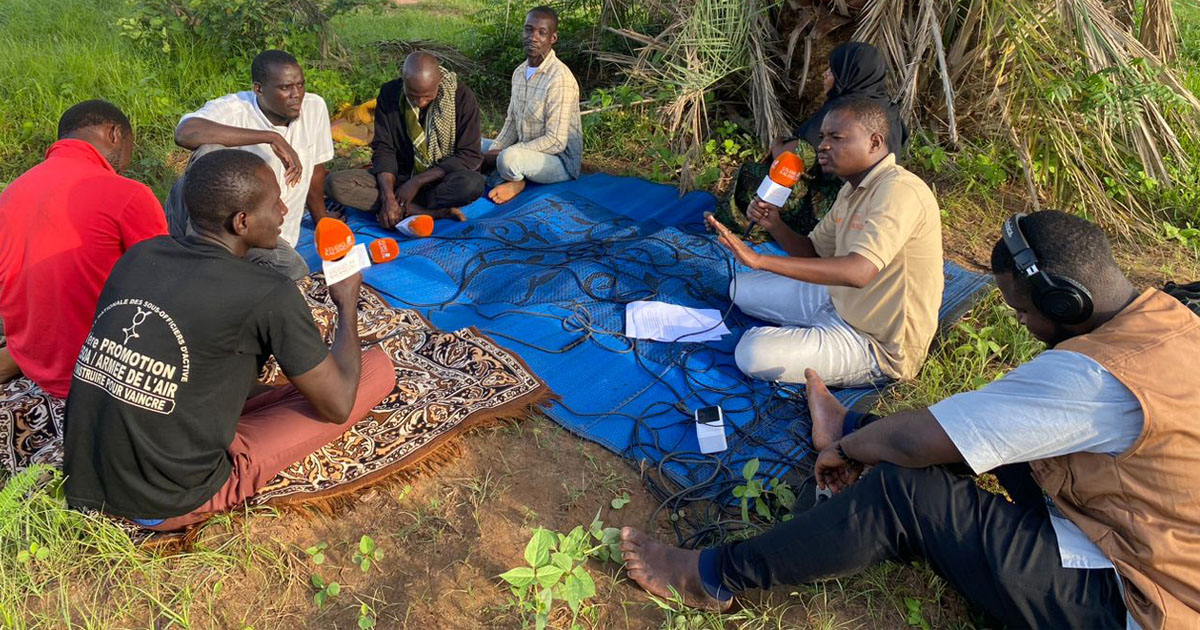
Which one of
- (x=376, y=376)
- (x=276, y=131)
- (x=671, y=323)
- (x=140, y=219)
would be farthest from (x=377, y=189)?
(x=376, y=376)

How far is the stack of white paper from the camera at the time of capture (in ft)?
13.1

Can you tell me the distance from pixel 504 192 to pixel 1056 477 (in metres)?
4.25

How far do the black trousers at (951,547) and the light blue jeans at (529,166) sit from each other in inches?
152

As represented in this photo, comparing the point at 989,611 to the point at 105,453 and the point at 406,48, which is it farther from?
the point at 406,48

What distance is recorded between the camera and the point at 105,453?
2363 millimetres

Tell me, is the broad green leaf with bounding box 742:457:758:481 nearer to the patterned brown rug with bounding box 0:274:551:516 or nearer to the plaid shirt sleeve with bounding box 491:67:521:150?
the patterned brown rug with bounding box 0:274:551:516

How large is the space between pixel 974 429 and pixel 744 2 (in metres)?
4.56

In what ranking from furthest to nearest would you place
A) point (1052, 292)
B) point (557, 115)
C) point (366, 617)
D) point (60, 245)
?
1. point (557, 115)
2. point (60, 245)
3. point (366, 617)
4. point (1052, 292)

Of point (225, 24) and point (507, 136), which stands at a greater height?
point (225, 24)

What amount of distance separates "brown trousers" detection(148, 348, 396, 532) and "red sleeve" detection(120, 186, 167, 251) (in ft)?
2.70

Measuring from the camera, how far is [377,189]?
5473 millimetres

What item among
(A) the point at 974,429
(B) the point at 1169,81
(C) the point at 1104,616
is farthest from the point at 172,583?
(B) the point at 1169,81

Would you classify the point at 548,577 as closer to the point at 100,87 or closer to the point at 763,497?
the point at 763,497


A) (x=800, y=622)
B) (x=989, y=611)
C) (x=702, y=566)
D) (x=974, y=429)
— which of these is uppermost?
(x=974, y=429)
